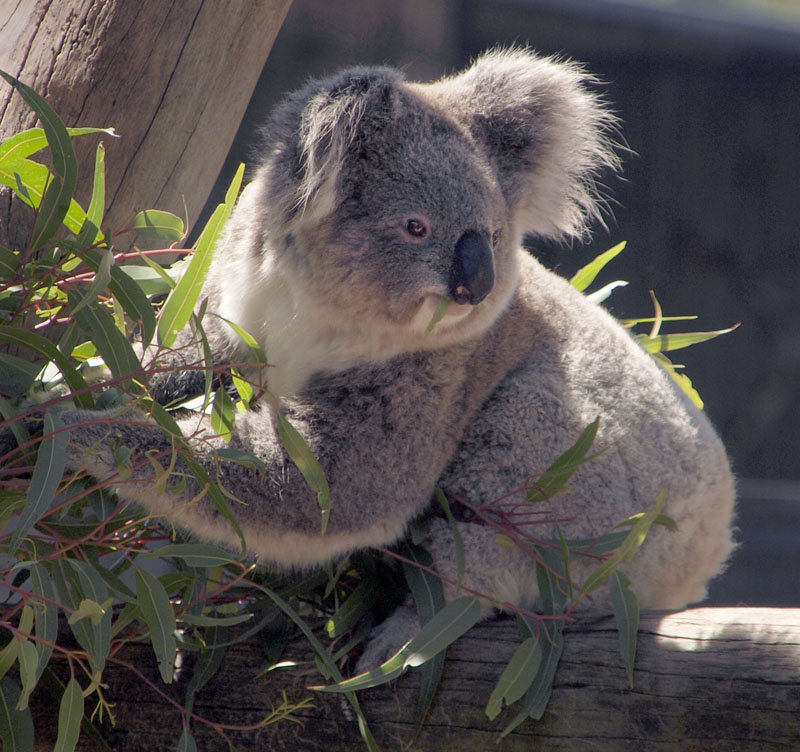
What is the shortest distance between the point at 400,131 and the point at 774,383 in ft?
11.7

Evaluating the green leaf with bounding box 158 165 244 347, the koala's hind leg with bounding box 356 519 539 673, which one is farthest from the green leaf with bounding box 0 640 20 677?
the koala's hind leg with bounding box 356 519 539 673

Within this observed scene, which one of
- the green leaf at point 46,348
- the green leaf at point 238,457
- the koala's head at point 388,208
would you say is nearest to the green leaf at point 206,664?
the green leaf at point 238,457

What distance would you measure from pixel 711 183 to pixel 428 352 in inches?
122

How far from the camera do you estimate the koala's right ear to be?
1.51 metres

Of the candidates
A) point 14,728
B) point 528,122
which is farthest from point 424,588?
point 528,122

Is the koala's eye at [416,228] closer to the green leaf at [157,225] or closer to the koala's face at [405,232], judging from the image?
the koala's face at [405,232]

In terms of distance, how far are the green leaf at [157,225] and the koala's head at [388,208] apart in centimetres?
16

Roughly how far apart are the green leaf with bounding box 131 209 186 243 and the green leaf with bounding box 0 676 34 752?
2.61ft

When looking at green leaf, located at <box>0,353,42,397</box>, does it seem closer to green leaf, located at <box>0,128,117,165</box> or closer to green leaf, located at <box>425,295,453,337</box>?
green leaf, located at <box>0,128,117,165</box>

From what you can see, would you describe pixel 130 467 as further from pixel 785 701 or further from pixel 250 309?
pixel 785 701

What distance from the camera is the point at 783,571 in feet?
14.3

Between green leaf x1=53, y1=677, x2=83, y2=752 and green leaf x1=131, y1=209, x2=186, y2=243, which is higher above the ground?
green leaf x1=131, y1=209, x2=186, y2=243

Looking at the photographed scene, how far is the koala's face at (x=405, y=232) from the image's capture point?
1.50m

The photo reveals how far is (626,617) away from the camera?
4.61 feet
